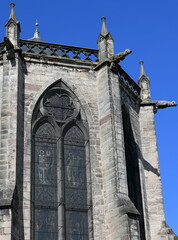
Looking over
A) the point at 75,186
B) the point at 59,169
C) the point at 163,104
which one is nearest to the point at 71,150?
the point at 59,169

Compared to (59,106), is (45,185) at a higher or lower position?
lower

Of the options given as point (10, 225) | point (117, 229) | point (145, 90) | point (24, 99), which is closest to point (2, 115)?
point (24, 99)

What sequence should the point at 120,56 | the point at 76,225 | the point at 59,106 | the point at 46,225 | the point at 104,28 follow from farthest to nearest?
1. the point at 104,28
2. the point at 120,56
3. the point at 59,106
4. the point at 76,225
5. the point at 46,225

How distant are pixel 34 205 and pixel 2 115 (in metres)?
2.52

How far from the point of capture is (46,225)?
1350 cm

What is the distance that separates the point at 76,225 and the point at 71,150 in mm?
2165

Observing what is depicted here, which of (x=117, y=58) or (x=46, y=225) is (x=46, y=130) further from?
(x=117, y=58)

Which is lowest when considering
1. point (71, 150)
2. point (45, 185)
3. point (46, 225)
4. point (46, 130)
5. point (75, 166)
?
point (46, 225)

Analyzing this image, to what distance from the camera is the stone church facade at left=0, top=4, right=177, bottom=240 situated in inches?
527

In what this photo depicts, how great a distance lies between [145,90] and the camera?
60.6ft

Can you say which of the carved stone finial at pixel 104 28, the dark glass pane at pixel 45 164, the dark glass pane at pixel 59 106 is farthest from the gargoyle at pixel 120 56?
the dark glass pane at pixel 45 164

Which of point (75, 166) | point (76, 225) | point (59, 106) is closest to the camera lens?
point (76, 225)

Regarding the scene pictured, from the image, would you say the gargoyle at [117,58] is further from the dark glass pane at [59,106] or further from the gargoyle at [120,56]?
the dark glass pane at [59,106]

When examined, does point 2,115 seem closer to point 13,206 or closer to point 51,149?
point 51,149
